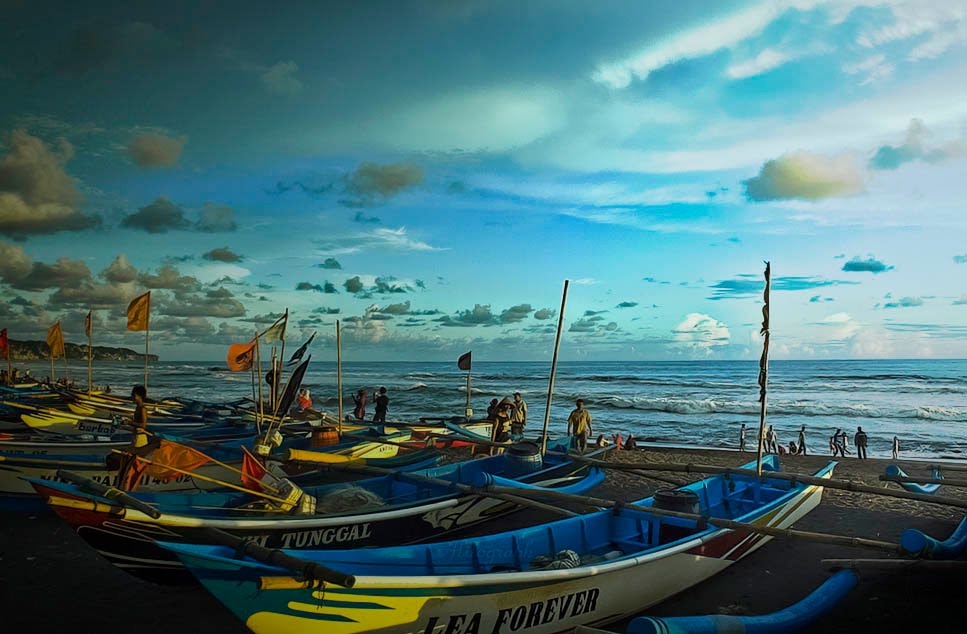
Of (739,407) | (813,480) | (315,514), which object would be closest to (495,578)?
(315,514)

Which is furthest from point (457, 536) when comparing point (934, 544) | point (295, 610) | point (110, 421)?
point (110, 421)

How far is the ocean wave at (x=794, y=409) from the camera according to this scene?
129ft

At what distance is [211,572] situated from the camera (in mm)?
4449

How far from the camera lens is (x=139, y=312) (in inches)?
725

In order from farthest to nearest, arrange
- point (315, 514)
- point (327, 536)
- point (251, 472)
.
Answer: point (251, 472), point (315, 514), point (327, 536)

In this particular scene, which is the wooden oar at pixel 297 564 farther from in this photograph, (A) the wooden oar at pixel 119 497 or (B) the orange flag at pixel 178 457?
(B) the orange flag at pixel 178 457

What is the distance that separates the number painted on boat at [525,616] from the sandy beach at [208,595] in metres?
0.83

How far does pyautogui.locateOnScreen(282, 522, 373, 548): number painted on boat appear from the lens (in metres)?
7.12

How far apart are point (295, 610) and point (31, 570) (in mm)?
5544

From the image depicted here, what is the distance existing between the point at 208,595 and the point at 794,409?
41986mm

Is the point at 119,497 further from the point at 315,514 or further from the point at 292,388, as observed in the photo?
the point at 292,388

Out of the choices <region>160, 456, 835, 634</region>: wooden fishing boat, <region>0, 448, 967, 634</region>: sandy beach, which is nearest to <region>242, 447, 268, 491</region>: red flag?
<region>0, 448, 967, 634</region>: sandy beach

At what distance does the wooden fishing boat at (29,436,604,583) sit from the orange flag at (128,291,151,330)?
12.1m

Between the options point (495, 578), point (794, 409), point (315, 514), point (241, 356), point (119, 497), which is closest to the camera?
point (495, 578)
